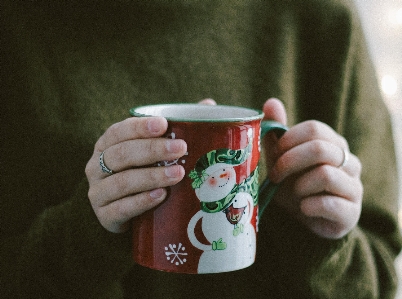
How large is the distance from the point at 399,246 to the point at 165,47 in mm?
663

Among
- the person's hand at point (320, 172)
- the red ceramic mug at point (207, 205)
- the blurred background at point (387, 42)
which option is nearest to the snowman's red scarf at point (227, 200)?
the red ceramic mug at point (207, 205)

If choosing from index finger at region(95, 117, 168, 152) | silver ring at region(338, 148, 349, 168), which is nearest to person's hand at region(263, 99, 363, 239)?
silver ring at region(338, 148, 349, 168)

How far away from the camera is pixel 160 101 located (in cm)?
86

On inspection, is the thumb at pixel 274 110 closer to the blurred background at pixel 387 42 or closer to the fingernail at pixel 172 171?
the fingernail at pixel 172 171

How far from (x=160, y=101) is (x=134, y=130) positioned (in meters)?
0.36

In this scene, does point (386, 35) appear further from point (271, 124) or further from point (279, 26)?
point (271, 124)

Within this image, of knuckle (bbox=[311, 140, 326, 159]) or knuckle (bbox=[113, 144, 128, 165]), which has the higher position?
knuckle (bbox=[113, 144, 128, 165])

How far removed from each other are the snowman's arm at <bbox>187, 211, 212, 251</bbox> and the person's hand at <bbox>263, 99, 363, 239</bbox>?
0.17 metres

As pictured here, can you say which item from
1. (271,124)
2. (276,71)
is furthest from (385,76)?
(271,124)

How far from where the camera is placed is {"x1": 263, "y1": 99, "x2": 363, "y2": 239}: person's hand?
63cm

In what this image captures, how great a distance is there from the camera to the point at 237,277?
2.89 feet

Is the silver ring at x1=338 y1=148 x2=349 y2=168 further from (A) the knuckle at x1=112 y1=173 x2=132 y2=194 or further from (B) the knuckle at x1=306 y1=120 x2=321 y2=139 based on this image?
(A) the knuckle at x1=112 y1=173 x2=132 y2=194

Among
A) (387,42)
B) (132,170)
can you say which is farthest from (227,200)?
(387,42)

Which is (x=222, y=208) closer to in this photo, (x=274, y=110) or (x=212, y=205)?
(x=212, y=205)
